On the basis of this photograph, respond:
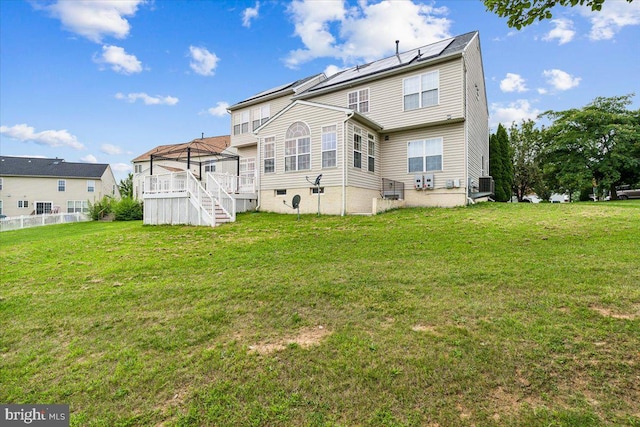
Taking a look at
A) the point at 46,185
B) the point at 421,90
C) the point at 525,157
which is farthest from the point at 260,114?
the point at 46,185

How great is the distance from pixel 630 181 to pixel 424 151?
19.3 m

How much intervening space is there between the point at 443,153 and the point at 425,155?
2.67 feet

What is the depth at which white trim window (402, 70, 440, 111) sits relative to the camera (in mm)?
13578

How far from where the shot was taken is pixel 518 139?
1192 inches

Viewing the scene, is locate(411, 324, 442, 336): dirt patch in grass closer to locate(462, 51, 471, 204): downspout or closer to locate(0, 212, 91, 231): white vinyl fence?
locate(462, 51, 471, 204): downspout

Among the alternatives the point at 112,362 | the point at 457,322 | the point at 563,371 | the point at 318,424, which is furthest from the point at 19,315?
the point at 563,371

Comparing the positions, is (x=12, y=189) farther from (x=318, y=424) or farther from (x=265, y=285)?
(x=318, y=424)

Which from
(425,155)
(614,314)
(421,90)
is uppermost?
(421,90)

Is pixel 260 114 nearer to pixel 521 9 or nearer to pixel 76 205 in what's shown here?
pixel 521 9

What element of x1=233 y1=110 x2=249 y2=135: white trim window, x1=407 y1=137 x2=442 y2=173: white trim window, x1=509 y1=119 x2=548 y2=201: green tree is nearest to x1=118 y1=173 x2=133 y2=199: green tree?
x1=233 y1=110 x2=249 y2=135: white trim window

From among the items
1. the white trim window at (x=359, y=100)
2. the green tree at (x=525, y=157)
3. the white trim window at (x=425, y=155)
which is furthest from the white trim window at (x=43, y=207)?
the green tree at (x=525, y=157)

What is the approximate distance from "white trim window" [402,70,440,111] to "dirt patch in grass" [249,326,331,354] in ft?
42.6

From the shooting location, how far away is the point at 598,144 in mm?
22500

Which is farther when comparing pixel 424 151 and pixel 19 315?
pixel 424 151
